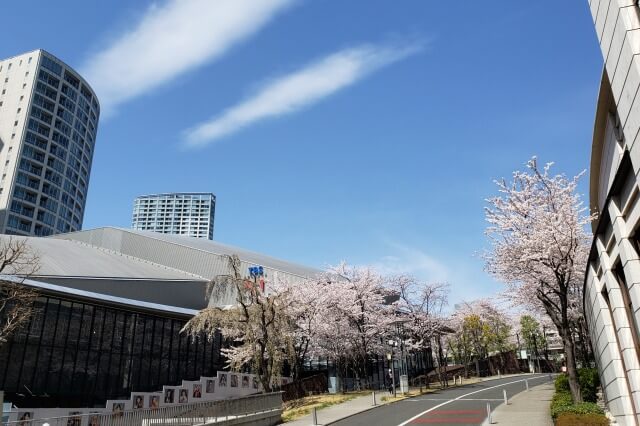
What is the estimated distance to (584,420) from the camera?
14836mm

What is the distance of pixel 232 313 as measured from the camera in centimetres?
2836

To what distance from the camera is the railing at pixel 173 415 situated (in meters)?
17.3

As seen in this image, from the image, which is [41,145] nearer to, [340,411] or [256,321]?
[256,321]

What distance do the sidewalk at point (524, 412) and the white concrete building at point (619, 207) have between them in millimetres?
6943

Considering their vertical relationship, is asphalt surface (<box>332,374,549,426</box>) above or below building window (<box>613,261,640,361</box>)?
below

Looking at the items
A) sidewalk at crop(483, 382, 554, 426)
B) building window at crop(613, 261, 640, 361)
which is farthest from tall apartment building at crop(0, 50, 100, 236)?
building window at crop(613, 261, 640, 361)

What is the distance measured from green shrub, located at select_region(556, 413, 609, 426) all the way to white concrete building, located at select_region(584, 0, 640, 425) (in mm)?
514

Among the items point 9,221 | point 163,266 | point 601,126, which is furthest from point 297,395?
point 9,221

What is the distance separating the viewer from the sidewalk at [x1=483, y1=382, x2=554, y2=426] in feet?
71.9

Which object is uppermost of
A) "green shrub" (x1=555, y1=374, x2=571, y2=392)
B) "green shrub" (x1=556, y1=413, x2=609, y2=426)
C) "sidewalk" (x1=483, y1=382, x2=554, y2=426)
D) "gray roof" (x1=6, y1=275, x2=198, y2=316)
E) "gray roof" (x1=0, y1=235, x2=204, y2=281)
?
"gray roof" (x1=0, y1=235, x2=204, y2=281)

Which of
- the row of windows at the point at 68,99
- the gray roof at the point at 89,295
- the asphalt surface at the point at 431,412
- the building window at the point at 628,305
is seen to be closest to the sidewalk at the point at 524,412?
the asphalt surface at the point at 431,412

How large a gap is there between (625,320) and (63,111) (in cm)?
11661

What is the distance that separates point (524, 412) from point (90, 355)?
2486cm

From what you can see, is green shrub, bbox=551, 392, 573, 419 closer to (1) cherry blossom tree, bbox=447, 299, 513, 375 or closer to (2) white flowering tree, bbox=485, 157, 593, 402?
(2) white flowering tree, bbox=485, 157, 593, 402
